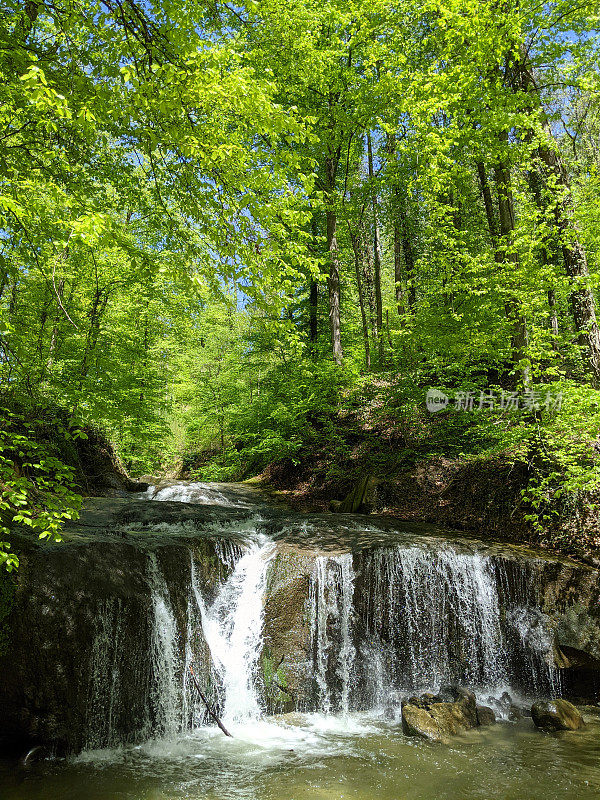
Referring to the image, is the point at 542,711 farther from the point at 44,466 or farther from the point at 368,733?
the point at 44,466

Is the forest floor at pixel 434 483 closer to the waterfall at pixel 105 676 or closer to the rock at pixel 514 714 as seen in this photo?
the rock at pixel 514 714

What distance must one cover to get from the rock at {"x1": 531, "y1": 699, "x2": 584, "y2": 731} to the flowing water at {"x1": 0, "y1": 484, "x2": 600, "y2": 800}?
121 millimetres

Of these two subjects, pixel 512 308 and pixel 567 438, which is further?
pixel 512 308

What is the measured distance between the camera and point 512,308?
28.2ft

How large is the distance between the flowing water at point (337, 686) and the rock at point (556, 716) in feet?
0.40

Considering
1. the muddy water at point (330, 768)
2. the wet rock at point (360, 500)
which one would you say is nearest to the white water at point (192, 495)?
the wet rock at point (360, 500)

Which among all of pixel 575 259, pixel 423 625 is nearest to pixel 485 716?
pixel 423 625

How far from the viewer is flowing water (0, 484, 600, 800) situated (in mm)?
4652

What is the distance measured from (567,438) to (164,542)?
250 inches

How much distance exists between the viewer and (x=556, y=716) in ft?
19.5

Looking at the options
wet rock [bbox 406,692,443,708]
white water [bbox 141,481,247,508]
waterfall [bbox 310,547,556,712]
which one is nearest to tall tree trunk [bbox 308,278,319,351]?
→ white water [bbox 141,481,247,508]

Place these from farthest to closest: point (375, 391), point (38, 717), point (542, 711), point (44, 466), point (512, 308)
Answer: point (375, 391)
point (512, 308)
point (542, 711)
point (38, 717)
point (44, 466)

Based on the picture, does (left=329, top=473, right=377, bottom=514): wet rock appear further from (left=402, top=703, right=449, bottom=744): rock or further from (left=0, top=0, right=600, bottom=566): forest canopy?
(left=402, top=703, right=449, bottom=744): rock

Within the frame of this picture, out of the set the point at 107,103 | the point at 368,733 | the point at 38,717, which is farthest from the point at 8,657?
the point at 107,103
